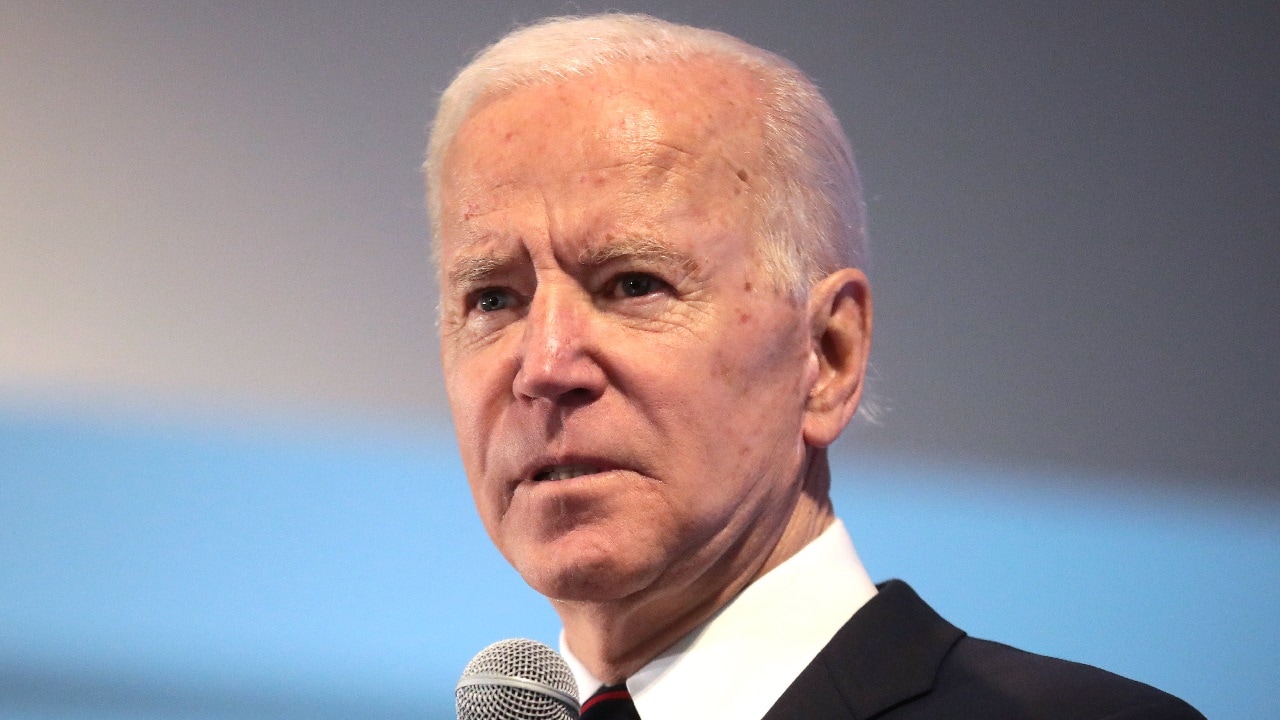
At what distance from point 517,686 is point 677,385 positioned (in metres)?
0.40

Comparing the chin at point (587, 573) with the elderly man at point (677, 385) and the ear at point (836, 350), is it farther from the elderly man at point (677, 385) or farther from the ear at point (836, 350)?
the ear at point (836, 350)

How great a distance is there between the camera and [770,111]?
1.58m

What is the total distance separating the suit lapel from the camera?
1372mm

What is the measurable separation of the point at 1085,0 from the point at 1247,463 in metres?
1.06

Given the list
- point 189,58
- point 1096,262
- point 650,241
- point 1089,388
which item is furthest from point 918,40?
point 189,58

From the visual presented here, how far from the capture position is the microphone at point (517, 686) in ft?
3.88

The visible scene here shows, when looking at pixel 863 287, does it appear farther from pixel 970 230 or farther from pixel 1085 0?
pixel 1085 0

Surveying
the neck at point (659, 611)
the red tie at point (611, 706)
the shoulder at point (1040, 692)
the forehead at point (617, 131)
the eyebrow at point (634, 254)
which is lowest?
the shoulder at point (1040, 692)

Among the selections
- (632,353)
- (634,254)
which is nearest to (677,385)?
(632,353)

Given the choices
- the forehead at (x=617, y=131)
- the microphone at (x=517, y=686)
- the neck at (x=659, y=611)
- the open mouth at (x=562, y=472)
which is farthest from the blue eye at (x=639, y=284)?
the microphone at (x=517, y=686)

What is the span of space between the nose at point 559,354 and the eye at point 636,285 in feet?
0.17

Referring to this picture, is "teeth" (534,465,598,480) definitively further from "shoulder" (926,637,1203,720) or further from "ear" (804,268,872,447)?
"shoulder" (926,637,1203,720)

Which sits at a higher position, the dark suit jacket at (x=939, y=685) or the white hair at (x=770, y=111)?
the white hair at (x=770, y=111)

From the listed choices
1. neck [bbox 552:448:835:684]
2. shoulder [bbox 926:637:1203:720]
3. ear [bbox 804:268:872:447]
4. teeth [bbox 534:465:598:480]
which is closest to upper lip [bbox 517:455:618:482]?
teeth [bbox 534:465:598:480]
